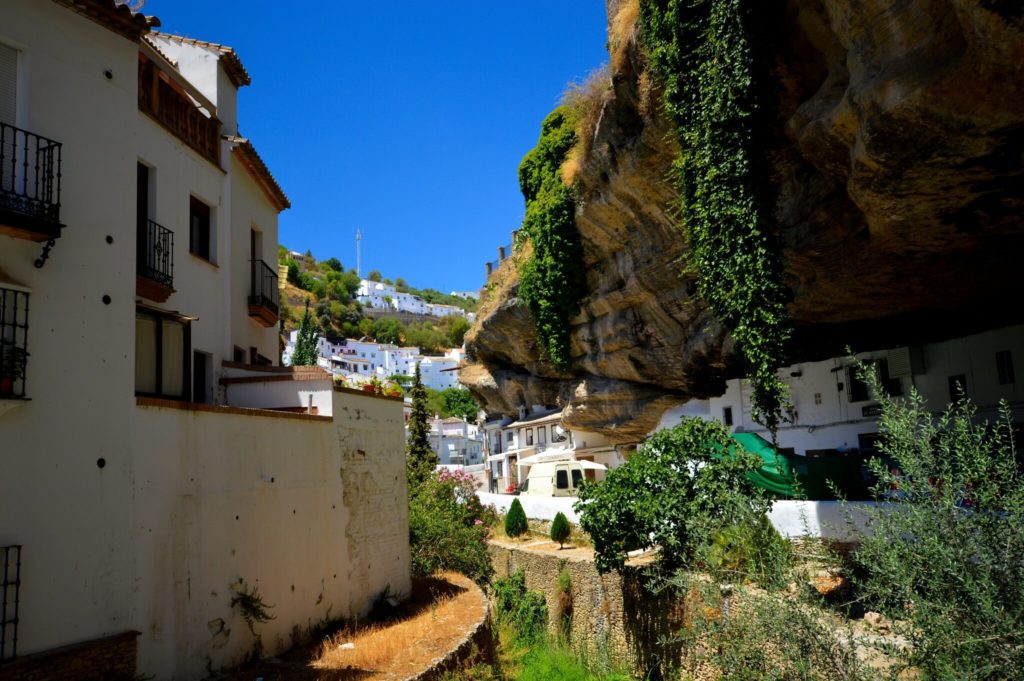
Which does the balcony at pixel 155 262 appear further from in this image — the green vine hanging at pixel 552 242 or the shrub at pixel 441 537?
the green vine hanging at pixel 552 242


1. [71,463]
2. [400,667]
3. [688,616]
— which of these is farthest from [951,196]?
[71,463]

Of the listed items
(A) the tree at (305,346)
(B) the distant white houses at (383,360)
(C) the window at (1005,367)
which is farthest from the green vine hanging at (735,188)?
(B) the distant white houses at (383,360)

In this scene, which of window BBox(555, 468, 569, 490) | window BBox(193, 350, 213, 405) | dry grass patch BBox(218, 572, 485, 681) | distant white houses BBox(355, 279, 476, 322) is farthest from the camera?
distant white houses BBox(355, 279, 476, 322)

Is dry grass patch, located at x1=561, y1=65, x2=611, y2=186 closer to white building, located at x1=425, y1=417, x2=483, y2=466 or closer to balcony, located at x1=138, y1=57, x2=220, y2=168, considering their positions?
balcony, located at x1=138, y1=57, x2=220, y2=168

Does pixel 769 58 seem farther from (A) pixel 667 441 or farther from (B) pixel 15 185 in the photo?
(B) pixel 15 185

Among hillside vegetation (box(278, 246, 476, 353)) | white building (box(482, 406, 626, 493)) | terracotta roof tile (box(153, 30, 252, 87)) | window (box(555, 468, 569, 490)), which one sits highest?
hillside vegetation (box(278, 246, 476, 353))

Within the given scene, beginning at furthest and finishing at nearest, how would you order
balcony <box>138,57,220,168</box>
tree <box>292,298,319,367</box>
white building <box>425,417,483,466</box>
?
white building <box>425,417,483,466</box> < tree <box>292,298,319,367</box> < balcony <box>138,57,220,168</box>

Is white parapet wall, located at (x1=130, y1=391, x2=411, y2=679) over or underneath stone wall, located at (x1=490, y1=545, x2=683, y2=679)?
over

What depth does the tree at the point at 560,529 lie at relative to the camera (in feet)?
72.3

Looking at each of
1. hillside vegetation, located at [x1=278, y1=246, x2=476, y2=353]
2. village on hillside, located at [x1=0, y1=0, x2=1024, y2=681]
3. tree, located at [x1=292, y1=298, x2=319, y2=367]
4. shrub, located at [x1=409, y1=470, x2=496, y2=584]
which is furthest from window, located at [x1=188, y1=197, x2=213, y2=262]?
hillside vegetation, located at [x1=278, y1=246, x2=476, y2=353]

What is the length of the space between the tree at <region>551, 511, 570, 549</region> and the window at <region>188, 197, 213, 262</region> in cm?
1296

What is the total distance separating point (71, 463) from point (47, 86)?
4.19 meters

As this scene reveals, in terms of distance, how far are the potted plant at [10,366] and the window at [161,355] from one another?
2588 mm

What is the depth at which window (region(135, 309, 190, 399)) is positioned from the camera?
10250 millimetres
